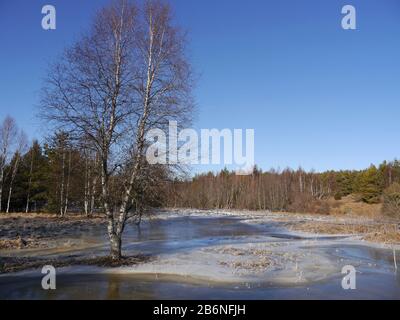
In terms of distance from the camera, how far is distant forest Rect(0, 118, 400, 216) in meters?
14.6

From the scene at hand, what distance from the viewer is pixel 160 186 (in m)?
14.7

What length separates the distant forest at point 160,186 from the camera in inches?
577

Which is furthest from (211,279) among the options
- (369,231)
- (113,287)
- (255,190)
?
(255,190)

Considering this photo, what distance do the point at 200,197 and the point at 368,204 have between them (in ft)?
121

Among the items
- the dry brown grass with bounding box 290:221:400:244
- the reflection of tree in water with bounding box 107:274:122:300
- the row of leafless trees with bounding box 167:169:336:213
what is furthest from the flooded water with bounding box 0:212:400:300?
the row of leafless trees with bounding box 167:169:336:213

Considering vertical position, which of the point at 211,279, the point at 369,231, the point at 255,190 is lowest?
the point at 369,231

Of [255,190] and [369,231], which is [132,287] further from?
[255,190]

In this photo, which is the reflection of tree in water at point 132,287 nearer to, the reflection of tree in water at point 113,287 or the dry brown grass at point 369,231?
the reflection of tree in water at point 113,287

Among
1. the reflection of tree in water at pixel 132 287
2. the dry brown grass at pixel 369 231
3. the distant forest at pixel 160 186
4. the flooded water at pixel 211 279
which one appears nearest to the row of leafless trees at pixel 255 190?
the distant forest at pixel 160 186

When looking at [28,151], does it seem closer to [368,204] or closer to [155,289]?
[155,289]

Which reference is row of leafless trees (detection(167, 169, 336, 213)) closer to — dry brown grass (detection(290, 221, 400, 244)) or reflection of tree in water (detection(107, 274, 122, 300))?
dry brown grass (detection(290, 221, 400, 244))

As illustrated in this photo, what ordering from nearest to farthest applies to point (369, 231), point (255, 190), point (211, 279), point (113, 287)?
point (113, 287)
point (211, 279)
point (369, 231)
point (255, 190)

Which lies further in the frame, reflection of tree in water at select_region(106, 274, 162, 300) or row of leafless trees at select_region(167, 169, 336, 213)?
row of leafless trees at select_region(167, 169, 336, 213)
